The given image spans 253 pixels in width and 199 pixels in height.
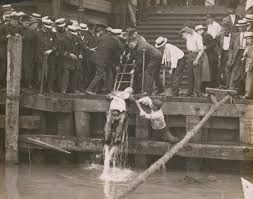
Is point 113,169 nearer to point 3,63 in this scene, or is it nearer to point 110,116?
point 110,116

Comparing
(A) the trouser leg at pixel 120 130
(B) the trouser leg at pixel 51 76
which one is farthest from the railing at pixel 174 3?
(A) the trouser leg at pixel 120 130

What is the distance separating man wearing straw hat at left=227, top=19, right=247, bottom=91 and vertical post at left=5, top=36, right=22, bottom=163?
4.75 metres

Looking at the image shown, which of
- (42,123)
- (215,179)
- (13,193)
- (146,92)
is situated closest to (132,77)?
(146,92)

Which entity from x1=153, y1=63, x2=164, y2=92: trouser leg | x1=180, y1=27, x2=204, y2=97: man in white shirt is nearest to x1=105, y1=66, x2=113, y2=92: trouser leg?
x1=153, y1=63, x2=164, y2=92: trouser leg

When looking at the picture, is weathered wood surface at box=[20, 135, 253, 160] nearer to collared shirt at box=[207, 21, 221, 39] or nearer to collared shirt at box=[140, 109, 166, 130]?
collared shirt at box=[140, 109, 166, 130]

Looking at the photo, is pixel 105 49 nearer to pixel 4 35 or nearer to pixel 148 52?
pixel 148 52

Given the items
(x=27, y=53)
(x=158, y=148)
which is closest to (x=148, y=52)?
(x=158, y=148)

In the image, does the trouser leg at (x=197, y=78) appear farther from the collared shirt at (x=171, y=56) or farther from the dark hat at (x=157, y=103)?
the dark hat at (x=157, y=103)

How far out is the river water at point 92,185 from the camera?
9.89m

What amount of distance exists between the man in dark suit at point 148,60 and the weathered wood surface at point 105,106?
Answer: 1428 mm

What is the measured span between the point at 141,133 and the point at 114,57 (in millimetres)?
2652

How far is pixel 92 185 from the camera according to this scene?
10523mm

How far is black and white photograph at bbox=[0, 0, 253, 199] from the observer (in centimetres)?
1082

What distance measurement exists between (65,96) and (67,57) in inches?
54.4
